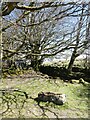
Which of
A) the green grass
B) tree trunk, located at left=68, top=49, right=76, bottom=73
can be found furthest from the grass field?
tree trunk, located at left=68, top=49, right=76, bottom=73

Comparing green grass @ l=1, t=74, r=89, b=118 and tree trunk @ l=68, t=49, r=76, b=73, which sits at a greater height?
tree trunk @ l=68, t=49, r=76, b=73

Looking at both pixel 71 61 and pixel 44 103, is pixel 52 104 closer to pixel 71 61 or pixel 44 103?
pixel 44 103

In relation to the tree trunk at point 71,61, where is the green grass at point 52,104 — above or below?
below

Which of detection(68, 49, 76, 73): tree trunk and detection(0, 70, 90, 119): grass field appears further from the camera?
detection(68, 49, 76, 73): tree trunk

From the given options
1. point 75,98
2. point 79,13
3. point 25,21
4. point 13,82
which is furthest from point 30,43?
point 75,98

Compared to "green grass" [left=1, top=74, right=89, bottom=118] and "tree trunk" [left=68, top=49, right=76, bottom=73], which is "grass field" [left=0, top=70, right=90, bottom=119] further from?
"tree trunk" [left=68, top=49, right=76, bottom=73]

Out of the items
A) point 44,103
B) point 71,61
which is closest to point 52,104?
point 44,103

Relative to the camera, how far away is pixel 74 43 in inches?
74.6

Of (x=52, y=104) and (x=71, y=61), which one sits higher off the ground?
(x=71, y=61)

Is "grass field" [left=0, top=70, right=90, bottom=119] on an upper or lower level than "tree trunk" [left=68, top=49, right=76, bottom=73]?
lower

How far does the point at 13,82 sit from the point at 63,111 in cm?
63

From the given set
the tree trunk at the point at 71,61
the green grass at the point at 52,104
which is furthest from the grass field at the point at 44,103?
the tree trunk at the point at 71,61

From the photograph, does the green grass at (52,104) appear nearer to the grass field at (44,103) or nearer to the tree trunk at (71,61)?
the grass field at (44,103)

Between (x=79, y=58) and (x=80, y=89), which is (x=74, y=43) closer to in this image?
(x=79, y=58)
